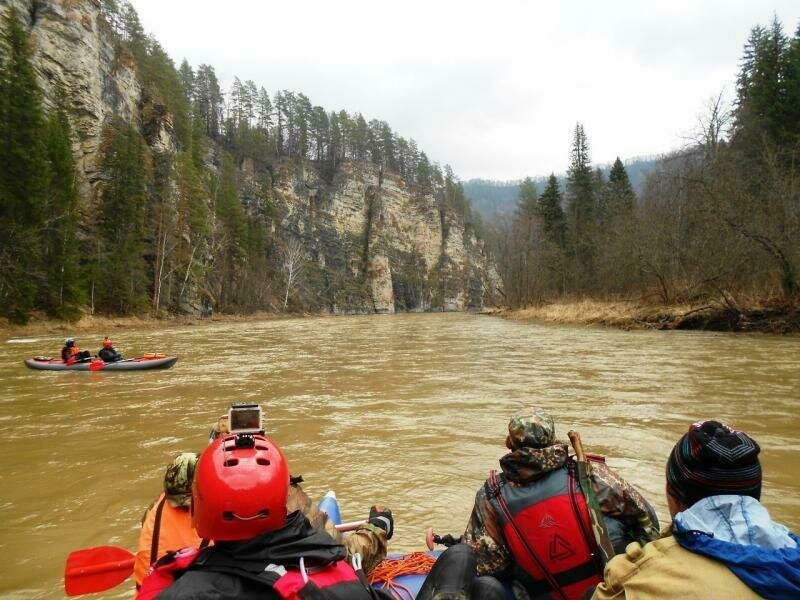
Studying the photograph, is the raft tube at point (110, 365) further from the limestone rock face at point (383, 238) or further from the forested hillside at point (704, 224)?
the limestone rock face at point (383, 238)

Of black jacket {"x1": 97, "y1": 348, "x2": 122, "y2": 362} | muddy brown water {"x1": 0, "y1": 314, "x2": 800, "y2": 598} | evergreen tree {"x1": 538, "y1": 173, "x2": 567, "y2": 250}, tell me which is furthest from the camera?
evergreen tree {"x1": 538, "y1": 173, "x2": 567, "y2": 250}

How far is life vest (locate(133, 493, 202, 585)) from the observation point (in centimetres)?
249

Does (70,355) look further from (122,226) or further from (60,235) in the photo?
(122,226)

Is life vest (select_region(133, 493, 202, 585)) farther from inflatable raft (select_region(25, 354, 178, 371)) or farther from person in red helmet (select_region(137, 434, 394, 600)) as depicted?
inflatable raft (select_region(25, 354, 178, 371))

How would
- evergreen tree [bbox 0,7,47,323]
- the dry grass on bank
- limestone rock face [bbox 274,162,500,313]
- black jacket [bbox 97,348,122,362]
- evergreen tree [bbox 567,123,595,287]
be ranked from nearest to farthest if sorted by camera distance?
black jacket [bbox 97,348,122,362] → the dry grass on bank → evergreen tree [bbox 0,7,47,323] → evergreen tree [bbox 567,123,595,287] → limestone rock face [bbox 274,162,500,313]

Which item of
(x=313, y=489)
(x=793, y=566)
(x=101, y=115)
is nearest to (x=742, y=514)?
(x=793, y=566)

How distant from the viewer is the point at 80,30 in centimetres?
3422

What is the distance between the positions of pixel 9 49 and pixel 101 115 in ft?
29.2

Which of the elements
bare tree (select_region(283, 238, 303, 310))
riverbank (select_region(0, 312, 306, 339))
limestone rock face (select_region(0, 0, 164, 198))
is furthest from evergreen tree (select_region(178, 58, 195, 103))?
riverbank (select_region(0, 312, 306, 339))

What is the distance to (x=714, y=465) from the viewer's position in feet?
5.15

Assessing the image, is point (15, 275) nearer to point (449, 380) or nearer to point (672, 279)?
point (449, 380)

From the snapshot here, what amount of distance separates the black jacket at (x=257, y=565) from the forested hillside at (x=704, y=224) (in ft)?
69.8

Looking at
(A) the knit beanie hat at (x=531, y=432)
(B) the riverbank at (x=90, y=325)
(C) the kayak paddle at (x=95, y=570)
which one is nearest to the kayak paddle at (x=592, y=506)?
(A) the knit beanie hat at (x=531, y=432)

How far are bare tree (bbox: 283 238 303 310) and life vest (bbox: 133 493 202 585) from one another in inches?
2392
